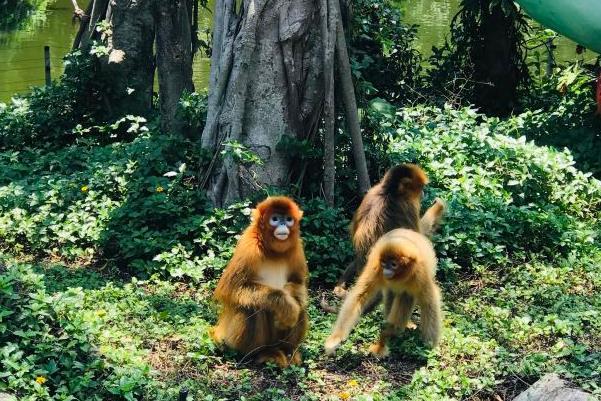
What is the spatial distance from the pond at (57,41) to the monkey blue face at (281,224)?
1056 centimetres

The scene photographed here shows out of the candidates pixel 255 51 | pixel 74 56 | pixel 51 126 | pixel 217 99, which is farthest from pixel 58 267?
pixel 74 56

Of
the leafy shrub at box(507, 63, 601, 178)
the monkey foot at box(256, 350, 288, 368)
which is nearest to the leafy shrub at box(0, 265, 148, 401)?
the monkey foot at box(256, 350, 288, 368)

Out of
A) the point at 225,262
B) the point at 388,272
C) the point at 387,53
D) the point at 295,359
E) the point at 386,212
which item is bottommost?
the point at 295,359

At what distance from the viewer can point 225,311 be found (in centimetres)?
598

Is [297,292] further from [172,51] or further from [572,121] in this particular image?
[572,121]

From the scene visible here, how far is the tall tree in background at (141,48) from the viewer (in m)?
10.6

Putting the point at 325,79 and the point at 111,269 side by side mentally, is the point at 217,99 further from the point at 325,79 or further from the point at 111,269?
the point at 111,269

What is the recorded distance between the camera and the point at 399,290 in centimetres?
621

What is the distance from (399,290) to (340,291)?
1.03 meters

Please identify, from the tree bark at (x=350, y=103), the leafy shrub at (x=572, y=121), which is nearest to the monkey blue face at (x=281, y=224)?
the tree bark at (x=350, y=103)

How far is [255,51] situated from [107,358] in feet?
11.8

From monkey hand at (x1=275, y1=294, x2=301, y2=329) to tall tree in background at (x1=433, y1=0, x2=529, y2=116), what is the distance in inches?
279

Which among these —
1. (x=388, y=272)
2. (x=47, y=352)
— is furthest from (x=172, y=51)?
(x=47, y=352)

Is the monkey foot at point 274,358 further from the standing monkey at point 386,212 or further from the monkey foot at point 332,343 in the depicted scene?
the standing monkey at point 386,212
